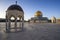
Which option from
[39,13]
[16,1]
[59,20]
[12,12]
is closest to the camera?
[12,12]

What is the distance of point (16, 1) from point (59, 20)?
4188 centimetres

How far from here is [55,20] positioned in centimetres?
5534

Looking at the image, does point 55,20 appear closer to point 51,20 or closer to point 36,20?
point 51,20

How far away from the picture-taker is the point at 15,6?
13.6m

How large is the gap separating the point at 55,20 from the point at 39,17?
1073cm

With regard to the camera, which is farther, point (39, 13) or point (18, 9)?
point (39, 13)

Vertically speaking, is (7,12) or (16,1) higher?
(16,1)

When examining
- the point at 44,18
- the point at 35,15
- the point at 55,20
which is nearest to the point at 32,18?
the point at 35,15

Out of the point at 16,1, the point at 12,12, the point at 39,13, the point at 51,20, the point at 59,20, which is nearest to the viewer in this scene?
the point at 12,12

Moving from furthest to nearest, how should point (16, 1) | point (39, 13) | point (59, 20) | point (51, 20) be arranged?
point (51, 20) < point (59, 20) < point (39, 13) < point (16, 1)

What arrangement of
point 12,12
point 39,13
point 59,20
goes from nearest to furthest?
point 12,12
point 39,13
point 59,20

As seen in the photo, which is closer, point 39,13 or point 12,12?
point 12,12

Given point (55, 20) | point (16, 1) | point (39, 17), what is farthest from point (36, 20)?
point (16, 1)

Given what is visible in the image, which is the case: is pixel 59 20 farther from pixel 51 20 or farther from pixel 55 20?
pixel 51 20
